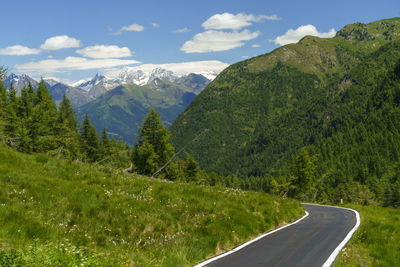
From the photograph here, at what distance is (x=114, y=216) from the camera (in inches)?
395

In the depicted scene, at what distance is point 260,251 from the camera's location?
9.93 m

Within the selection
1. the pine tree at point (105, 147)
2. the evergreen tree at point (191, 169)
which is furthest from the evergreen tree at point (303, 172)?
the pine tree at point (105, 147)

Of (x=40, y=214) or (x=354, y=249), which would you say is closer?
(x=40, y=214)

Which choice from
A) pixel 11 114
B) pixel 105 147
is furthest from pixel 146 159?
pixel 105 147

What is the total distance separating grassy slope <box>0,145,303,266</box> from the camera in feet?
25.3

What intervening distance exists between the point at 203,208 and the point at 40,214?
6556 mm

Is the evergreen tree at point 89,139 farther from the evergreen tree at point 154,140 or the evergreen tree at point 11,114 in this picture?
the evergreen tree at point 154,140

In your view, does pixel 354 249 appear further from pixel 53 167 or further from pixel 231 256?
pixel 53 167

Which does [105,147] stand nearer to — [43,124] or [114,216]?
[43,124]

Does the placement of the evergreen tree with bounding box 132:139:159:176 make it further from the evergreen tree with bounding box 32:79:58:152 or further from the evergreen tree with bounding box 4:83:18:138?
the evergreen tree with bounding box 4:83:18:138

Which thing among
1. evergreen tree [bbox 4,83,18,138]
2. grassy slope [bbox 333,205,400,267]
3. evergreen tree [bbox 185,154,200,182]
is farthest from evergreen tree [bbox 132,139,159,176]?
grassy slope [bbox 333,205,400,267]

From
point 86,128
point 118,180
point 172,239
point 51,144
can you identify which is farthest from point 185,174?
point 172,239

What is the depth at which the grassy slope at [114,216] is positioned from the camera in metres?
7.71

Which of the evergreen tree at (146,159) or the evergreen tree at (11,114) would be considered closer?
the evergreen tree at (11,114)
